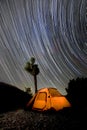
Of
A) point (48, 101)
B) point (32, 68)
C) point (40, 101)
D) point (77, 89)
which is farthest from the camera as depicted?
point (32, 68)

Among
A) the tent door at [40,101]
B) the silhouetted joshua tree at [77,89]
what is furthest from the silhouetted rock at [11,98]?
the silhouetted joshua tree at [77,89]

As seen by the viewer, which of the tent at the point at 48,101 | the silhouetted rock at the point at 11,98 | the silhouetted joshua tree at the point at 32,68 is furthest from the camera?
the silhouetted joshua tree at the point at 32,68

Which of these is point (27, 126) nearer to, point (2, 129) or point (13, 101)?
point (2, 129)

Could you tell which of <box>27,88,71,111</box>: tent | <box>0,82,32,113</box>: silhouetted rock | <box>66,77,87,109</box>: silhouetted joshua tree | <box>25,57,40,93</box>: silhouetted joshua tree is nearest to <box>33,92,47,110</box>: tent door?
<box>27,88,71,111</box>: tent

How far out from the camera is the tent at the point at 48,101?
Result: 2141cm

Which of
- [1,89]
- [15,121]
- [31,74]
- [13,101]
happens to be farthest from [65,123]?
[31,74]

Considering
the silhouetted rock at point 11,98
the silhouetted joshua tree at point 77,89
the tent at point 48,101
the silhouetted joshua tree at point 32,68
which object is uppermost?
the silhouetted joshua tree at point 32,68

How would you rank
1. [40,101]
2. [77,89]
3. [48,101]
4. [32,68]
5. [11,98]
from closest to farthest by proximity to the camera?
1. [48,101]
2. [40,101]
3. [11,98]
4. [77,89]
5. [32,68]

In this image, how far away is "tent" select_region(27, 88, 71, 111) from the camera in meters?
21.4

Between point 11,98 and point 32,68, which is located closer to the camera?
point 11,98

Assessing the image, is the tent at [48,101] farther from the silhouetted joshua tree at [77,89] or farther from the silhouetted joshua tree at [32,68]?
the silhouetted joshua tree at [32,68]

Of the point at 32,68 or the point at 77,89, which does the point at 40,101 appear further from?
the point at 32,68

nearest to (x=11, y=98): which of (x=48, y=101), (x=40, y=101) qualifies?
(x=40, y=101)

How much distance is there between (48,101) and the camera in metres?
21.5
